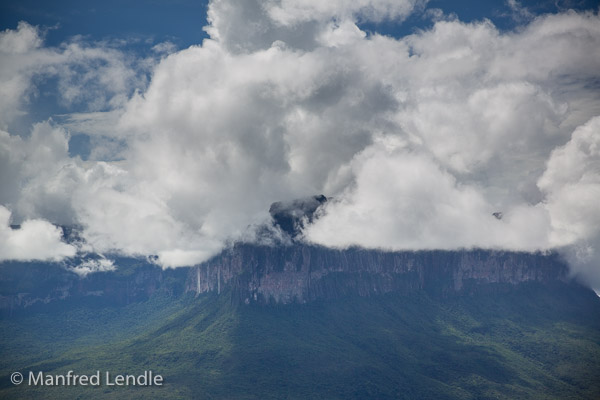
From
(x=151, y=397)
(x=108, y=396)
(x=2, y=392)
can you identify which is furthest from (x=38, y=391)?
(x=151, y=397)

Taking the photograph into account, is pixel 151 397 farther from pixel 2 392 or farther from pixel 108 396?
pixel 2 392

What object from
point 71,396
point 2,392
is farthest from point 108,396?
point 2,392

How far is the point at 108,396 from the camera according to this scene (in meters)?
198

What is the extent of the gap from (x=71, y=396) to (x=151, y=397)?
2817 centimetres

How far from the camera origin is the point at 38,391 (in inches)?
7835

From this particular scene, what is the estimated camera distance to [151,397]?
199 m

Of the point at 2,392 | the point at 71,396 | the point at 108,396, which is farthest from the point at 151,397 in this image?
the point at 2,392

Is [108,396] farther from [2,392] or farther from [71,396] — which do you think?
[2,392]

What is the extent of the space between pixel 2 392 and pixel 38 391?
37.3ft

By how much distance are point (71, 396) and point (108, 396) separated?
1336 cm

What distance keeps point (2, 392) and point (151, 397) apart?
5054 centimetres

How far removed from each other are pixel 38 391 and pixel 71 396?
1152 cm

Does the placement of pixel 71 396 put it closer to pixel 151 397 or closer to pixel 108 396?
pixel 108 396

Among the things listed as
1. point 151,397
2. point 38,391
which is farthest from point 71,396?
point 151,397
